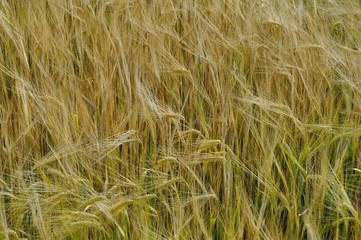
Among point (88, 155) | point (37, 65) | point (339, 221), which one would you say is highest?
point (37, 65)

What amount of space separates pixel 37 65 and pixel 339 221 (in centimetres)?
81

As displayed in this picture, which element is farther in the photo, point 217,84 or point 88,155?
point 217,84

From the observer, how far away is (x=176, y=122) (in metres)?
1.55

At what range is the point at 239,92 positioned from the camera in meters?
1.75

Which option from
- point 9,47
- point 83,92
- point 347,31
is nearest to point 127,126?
point 83,92

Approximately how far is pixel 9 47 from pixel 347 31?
3.22 feet

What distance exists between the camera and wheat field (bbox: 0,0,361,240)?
1.37 m

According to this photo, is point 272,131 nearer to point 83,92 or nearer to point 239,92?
point 239,92

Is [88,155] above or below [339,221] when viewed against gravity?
above

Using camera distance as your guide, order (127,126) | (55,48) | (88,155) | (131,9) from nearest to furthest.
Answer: (88,155) < (127,126) < (55,48) < (131,9)

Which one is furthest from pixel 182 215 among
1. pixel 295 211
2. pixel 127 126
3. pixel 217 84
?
pixel 217 84

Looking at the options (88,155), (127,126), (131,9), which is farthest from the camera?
(131,9)

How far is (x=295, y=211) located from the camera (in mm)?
1423

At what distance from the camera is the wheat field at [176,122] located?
1374mm
